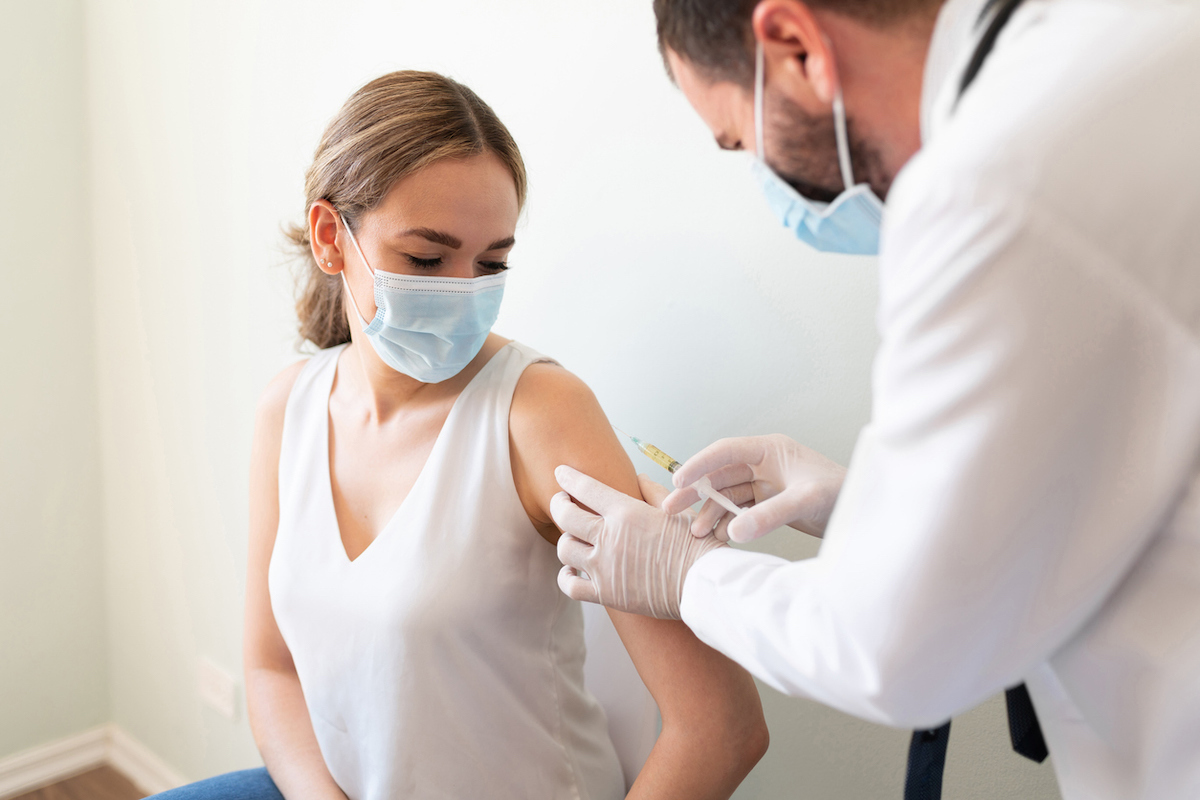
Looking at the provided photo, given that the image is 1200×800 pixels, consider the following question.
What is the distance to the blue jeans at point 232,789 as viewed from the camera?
1.44m

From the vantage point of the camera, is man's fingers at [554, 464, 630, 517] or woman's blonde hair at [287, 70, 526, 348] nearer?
man's fingers at [554, 464, 630, 517]

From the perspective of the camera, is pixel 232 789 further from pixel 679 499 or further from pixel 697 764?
pixel 679 499

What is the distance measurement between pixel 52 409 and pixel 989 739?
2.65 m

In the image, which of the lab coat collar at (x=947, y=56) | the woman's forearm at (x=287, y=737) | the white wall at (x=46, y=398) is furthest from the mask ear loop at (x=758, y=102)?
the white wall at (x=46, y=398)

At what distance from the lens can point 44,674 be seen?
8.58ft

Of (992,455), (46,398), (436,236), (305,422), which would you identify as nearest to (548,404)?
(436,236)

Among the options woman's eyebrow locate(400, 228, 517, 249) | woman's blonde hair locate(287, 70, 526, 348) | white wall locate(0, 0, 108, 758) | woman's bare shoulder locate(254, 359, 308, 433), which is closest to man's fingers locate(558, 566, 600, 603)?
woman's eyebrow locate(400, 228, 517, 249)

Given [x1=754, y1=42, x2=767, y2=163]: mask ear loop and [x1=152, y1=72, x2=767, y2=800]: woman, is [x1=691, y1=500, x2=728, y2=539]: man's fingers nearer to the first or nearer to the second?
[x1=152, y1=72, x2=767, y2=800]: woman

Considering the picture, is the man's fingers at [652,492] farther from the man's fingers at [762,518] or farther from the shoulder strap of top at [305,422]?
the shoulder strap of top at [305,422]

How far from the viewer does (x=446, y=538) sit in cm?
126

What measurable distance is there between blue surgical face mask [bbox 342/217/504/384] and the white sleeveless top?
85 mm

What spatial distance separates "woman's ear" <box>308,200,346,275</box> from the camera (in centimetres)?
133

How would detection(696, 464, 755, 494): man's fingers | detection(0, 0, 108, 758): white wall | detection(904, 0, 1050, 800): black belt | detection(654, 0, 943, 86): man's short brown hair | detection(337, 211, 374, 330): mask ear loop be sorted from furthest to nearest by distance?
detection(0, 0, 108, 758): white wall < detection(337, 211, 374, 330): mask ear loop < detection(696, 464, 755, 494): man's fingers < detection(904, 0, 1050, 800): black belt < detection(654, 0, 943, 86): man's short brown hair

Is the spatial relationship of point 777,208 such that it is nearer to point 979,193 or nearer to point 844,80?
point 844,80
